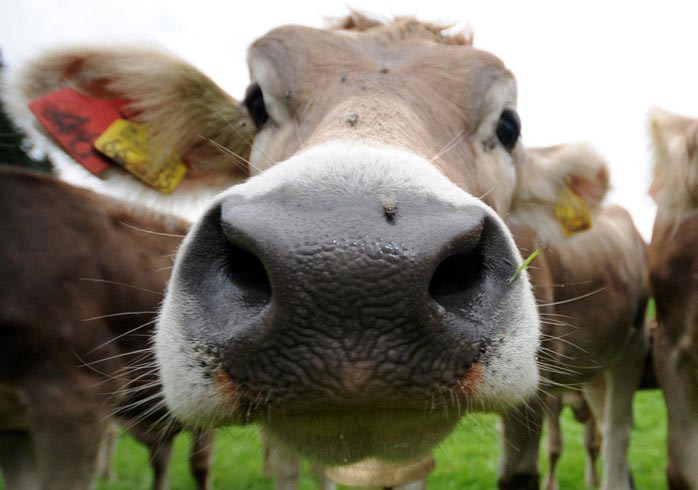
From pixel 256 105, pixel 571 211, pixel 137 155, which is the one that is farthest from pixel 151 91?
pixel 571 211

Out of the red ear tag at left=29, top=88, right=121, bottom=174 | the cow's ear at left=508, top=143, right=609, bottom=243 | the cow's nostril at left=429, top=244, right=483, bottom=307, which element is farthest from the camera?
the cow's ear at left=508, top=143, right=609, bottom=243

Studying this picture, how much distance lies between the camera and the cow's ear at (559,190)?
337 cm

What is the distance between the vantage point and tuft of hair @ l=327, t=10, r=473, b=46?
3.00 meters

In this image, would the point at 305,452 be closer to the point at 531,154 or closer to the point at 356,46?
the point at 356,46

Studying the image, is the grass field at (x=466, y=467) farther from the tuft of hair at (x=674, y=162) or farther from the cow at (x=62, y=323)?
the tuft of hair at (x=674, y=162)

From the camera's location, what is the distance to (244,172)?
335 centimetres

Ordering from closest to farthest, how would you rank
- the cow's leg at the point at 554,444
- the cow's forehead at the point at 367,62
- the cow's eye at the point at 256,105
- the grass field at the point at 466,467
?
the cow's forehead at the point at 367,62, the cow's eye at the point at 256,105, the cow's leg at the point at 554,444, the grass field at the point at 466,467

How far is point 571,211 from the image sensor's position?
3562 millimetres

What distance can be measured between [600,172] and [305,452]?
8.80ft

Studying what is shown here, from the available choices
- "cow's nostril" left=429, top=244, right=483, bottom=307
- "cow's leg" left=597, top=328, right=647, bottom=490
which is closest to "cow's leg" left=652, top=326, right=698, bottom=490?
"cow's leg" left=597, top=328, right=647, bottom=490

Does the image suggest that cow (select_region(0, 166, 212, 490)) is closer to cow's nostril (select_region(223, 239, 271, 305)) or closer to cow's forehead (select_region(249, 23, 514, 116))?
cow's forehead (select_region(249, 23, 514, 116))

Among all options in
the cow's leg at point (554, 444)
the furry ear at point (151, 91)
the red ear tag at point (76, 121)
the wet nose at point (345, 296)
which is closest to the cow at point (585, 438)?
the cow's leg at point (554, 444)

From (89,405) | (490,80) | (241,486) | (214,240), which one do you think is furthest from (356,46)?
(241,486)

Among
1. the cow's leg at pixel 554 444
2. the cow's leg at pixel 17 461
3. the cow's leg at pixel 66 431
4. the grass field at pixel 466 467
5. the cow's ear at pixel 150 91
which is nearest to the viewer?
the cow's ear at pixel 150 91
